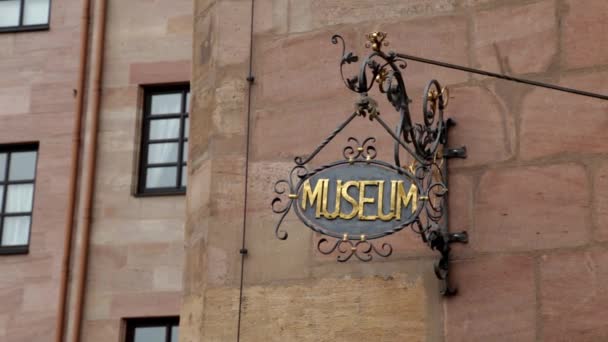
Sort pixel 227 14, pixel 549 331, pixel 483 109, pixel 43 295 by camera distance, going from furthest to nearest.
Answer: pixel 43 295
pixel 227 14
pixel 483 109
pixel 549 331

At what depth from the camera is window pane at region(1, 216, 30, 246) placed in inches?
939

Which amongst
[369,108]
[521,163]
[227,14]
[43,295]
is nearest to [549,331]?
[521,163]

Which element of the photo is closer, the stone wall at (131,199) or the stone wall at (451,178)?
the stone wall at (451,178)

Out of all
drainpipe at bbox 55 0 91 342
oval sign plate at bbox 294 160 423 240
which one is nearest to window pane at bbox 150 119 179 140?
drainpipe at bbox 55 0 91 342

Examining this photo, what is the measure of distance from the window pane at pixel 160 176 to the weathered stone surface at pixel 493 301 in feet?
42.7

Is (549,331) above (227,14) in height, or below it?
below

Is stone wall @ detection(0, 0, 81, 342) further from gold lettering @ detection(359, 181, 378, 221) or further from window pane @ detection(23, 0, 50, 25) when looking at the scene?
gold lettering @ detection(359, 181, 378, 221)

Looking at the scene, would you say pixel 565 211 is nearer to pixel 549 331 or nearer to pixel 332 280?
pixel 549 331

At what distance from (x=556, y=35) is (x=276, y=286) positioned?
7.78ft

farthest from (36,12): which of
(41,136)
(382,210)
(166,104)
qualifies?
(382,210)

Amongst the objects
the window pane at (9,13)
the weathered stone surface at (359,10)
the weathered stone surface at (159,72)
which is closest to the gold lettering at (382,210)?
the weathered stone surface at (359,10)

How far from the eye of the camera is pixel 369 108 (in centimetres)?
996

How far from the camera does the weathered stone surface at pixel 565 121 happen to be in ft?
35.3

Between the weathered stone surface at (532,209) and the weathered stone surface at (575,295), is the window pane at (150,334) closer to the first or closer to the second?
the weathered stone surface at (532,209)
